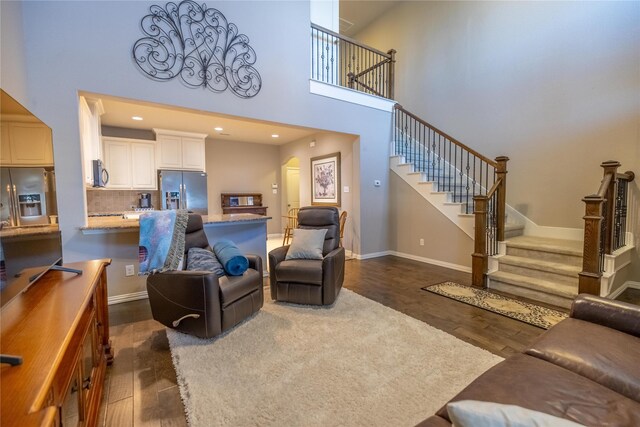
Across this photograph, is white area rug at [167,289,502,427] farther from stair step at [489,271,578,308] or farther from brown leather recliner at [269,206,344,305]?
stair step at [489,271,578,308]

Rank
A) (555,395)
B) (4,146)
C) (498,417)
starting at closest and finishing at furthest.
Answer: (498,417)
(555,395)
(4,146)

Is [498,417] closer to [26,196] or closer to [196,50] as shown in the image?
[26,196]

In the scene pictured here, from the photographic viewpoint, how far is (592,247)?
267 centimetres

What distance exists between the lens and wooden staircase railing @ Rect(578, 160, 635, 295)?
265 cm

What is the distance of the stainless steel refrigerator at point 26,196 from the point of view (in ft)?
3.73

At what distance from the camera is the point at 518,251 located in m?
3.57

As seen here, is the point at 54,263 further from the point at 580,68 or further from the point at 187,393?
the point at 580,68

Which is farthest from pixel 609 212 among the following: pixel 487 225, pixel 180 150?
pixel 180 150

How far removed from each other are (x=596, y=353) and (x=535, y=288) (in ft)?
7.24

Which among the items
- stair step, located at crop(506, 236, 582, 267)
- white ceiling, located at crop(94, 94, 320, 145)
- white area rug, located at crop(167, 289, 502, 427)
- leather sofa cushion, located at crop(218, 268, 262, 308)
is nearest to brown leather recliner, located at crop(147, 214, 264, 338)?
leather sofa cushion, located at crop(218, 268, 262, 308)

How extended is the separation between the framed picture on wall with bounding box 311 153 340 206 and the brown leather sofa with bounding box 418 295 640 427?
4.28 meters

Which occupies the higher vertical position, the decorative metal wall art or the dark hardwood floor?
the decorative metal wall art

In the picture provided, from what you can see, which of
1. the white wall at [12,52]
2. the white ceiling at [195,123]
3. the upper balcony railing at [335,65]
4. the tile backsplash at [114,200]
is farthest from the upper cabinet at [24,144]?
the tile backsplash at [114,200]

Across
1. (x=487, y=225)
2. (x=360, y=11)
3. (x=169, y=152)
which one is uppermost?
(x=360, y=11)
